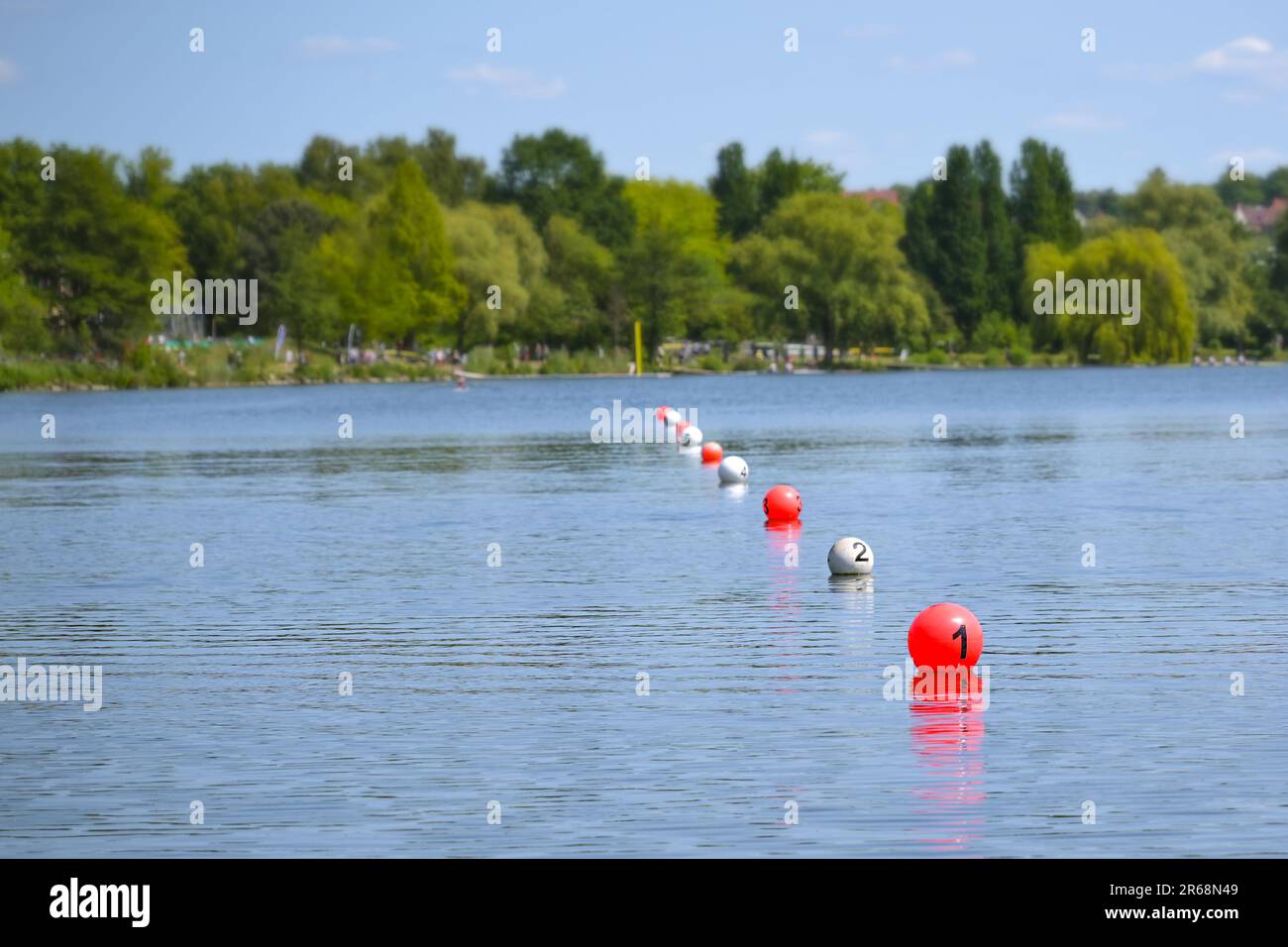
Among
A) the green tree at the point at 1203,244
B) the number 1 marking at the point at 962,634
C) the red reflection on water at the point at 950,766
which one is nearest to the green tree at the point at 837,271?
the green tree at the point at 1203,244

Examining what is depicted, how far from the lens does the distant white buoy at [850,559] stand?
27.8m

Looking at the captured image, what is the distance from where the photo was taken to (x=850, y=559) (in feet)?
91.2

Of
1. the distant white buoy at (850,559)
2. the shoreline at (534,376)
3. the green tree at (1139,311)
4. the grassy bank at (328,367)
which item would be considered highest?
the green tree at (1139,311)

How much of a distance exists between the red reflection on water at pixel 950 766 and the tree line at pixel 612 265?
12746 cm

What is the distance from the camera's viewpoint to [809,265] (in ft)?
552

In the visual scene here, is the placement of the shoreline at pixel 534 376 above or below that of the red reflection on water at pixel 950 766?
above

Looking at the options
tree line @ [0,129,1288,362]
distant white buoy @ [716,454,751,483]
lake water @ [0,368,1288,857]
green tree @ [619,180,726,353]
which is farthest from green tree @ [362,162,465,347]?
distant white buoy @ [716,454,751,483]

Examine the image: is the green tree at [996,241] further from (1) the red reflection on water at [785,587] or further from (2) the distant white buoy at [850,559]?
(2) the distant white buoy at [850,559]

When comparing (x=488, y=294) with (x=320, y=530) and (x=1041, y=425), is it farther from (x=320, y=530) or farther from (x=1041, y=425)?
(x=320, y=530)

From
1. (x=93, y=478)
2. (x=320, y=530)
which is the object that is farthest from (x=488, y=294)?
(x=320, y=530)

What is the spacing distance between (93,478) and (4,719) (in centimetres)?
3565

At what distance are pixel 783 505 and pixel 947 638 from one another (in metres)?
17.0

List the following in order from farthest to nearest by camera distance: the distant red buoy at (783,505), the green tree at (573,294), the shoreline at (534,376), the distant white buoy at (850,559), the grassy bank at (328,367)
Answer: the green tree at (573,294) → the shoreline at (534,376) → the grassy bank at (328,367) → the distant red buoy at (783,505) → the distant white buoy at (850,559)

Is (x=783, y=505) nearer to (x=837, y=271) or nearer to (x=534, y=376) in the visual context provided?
(x=534, y=376)
